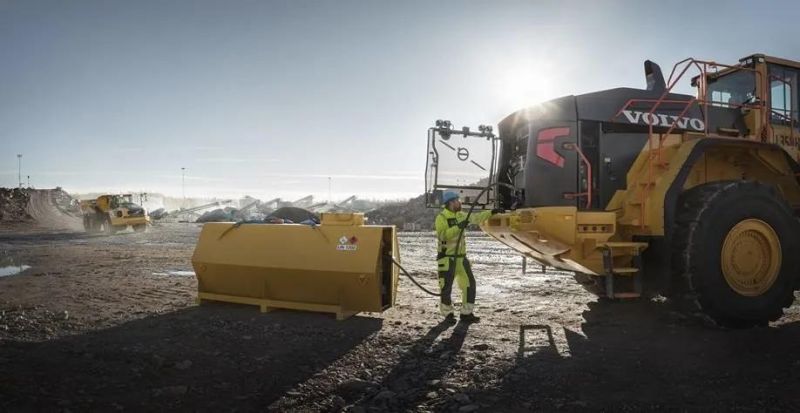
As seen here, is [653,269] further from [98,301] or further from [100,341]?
[98,301]

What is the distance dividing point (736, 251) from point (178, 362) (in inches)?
225

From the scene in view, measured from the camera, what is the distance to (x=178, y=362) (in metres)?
4.50

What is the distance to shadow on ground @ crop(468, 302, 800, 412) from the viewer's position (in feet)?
11.8

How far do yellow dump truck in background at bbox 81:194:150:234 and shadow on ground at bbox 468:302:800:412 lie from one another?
89.8ft

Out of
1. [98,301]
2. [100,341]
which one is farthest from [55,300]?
[100,341]

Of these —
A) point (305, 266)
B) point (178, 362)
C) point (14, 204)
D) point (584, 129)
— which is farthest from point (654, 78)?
point (14, 204)

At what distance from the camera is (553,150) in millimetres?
6059

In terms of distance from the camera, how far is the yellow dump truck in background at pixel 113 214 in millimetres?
27641

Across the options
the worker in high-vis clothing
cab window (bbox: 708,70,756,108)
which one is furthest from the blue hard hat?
cab window (bbox: 708,70,756,108)

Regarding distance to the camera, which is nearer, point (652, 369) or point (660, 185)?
point (652, 369)

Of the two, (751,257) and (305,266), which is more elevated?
(751,257)

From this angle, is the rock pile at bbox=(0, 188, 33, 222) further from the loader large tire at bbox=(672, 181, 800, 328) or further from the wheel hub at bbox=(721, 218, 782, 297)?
the wheel hub at bbox=(721, 218, 782, 297)

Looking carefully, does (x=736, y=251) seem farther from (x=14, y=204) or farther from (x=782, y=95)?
(x=14, y=204)

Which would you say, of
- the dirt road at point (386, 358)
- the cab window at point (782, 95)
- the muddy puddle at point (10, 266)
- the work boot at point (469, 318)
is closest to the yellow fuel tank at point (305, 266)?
the dirt road at point (386, 358)
